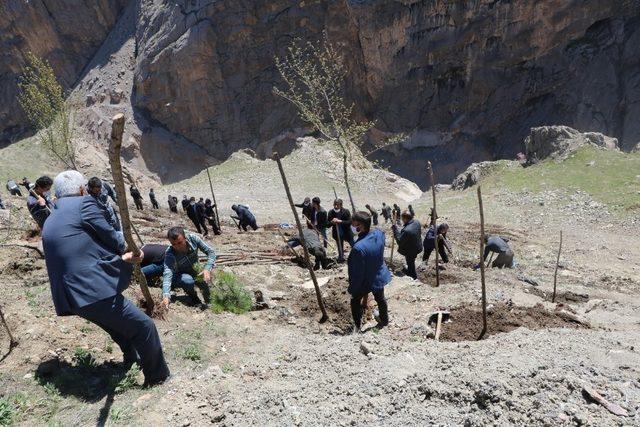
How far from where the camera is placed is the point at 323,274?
8.41 meters

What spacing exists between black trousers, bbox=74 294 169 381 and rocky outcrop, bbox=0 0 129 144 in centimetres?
5101

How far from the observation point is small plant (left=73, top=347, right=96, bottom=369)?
166 inches

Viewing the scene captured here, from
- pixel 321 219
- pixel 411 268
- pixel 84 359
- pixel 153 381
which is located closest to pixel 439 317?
pixel 411 268

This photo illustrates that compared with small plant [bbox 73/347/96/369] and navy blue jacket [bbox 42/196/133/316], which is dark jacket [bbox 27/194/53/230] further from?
navy blue jacket [bbox 42/196/133/316]

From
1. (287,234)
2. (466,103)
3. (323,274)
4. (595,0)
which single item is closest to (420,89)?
(466,103)

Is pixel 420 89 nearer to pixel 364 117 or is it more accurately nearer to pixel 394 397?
pixel 364 117

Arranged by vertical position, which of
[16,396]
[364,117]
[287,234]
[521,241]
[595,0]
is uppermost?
[595,0]

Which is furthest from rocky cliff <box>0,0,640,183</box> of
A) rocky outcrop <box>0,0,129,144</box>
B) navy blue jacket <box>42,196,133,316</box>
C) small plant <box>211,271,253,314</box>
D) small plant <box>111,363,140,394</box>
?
navy blue jacket <box>42,196,133,316</box>

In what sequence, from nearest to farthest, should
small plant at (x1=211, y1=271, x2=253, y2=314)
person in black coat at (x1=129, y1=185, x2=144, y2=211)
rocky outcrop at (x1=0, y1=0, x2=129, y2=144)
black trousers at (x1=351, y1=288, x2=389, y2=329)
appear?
black trousers at (x1=351, y1=288, x2=389, y2=329)
small plant at (x1=211, y1=271, x2=253, y2=314)
person in black coat at (x1=129, y1=185, x2=144, y2=211)
rocky outcrop at (x1=0, y1=0, x2=129, y2=144)

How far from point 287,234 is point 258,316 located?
25.1 ft

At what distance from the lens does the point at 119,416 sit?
343 cm

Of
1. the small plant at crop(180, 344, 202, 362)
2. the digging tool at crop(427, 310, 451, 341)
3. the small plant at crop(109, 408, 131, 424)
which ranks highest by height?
the small plant at crop(109, 408, 131, 424)

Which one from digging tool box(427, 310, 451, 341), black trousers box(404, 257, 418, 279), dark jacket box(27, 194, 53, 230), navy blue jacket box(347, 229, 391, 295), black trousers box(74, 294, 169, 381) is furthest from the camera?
black trousers box(404, 257, 418, 279)

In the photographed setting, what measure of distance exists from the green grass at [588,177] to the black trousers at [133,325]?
19.2m
